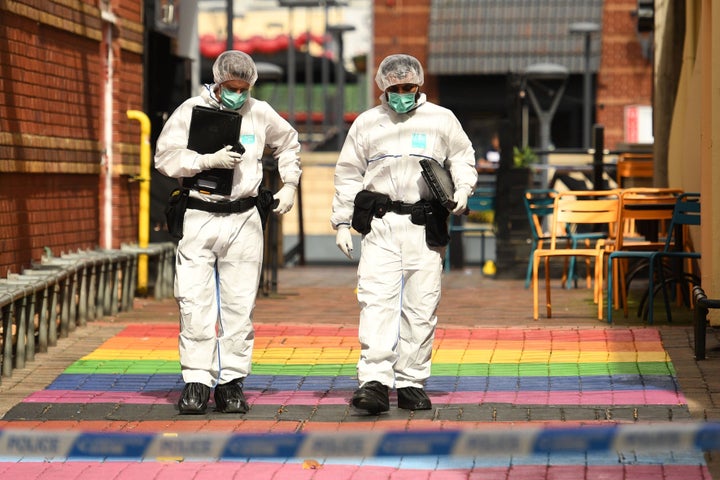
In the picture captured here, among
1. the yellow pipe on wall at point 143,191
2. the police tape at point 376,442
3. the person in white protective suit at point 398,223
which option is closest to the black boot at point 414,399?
the person in white protective suit at point 398,223

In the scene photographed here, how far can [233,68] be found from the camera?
8352 mm

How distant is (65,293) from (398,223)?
3.90 metres

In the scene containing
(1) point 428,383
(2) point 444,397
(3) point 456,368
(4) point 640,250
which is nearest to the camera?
(2) point 444,397

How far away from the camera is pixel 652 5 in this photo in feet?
65.5

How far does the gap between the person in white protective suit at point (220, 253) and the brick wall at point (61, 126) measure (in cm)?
297

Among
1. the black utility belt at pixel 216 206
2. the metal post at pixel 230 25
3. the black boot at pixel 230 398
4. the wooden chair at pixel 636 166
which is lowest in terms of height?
the black boot at pixel 230 398

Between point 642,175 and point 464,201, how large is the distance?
1068 centimetres

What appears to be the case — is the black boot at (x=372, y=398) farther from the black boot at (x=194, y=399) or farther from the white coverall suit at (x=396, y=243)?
the black boot at (x=194, y=399)

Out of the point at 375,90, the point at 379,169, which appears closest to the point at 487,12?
the point at 375,90

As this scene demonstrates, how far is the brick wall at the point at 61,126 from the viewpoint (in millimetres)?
11406

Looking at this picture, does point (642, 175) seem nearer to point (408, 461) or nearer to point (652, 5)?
point (652, 5)

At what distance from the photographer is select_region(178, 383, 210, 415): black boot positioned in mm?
8359

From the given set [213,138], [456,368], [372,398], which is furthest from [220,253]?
[456,368]

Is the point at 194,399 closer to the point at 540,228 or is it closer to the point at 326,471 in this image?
the point at 326,471
